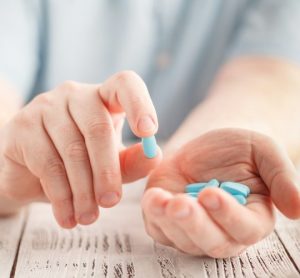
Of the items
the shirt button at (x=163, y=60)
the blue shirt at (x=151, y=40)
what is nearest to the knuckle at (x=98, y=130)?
the blue shirt at (x=151, y=40)

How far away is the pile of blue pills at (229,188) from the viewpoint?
22.4 inches

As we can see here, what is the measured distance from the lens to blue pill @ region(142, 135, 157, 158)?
1.96 ft

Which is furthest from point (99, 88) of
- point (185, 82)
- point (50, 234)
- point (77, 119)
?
point (185, 82)

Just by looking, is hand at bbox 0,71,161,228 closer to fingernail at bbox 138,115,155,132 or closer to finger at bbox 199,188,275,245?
fingernail at bbox 138,115,155,132

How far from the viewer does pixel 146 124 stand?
581 mm

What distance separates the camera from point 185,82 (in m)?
1.20

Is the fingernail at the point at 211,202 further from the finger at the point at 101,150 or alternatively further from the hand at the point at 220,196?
the finger at the point at 101,150

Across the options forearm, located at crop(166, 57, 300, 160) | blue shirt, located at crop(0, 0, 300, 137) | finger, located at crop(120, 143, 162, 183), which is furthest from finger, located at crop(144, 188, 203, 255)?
blue shirt, located at crop(0, 0, 300, 137)

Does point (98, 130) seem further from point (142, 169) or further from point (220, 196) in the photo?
point (220, 196)

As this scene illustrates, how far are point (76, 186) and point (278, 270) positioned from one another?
0.22 metres

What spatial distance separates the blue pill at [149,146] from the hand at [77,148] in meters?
0.02

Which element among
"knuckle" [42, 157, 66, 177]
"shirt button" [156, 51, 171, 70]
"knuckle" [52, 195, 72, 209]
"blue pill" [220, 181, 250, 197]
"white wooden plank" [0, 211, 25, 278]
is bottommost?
"white wooden plank" [0, 211, 25, 278]

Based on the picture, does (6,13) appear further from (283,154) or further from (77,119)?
(283,154)

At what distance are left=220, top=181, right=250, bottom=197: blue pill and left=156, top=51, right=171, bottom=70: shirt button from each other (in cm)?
61
